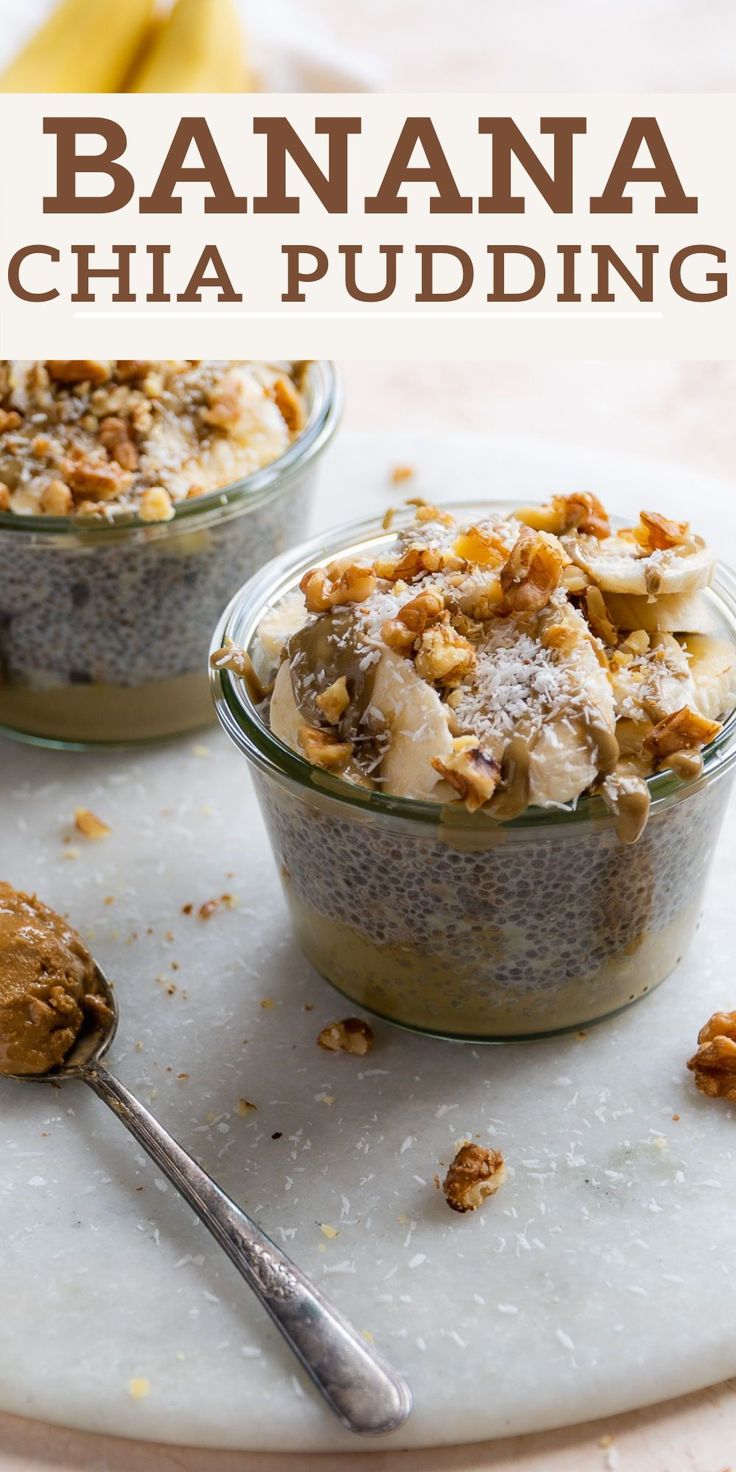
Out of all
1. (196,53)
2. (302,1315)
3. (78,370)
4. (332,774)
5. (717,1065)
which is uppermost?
(196,53)

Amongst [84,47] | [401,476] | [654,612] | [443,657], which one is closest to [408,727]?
[443,657]

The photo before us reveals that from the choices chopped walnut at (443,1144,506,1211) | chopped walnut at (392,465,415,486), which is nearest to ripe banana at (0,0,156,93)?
chopped walnut at (392,465,415,486)

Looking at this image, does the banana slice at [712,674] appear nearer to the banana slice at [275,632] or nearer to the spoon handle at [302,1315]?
the banana slice at [275,632]

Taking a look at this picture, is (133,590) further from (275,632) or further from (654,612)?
(654,612)

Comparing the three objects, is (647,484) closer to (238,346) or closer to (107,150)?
(238,346)

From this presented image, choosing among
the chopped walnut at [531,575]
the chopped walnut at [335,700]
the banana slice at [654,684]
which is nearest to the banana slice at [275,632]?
the chopped walnut at [335,700]

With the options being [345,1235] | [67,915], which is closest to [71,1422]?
[345,1235]

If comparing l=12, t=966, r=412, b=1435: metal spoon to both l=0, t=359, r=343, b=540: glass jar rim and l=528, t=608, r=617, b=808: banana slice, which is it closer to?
l=528, t=608, r=617, b=808: banana slice
